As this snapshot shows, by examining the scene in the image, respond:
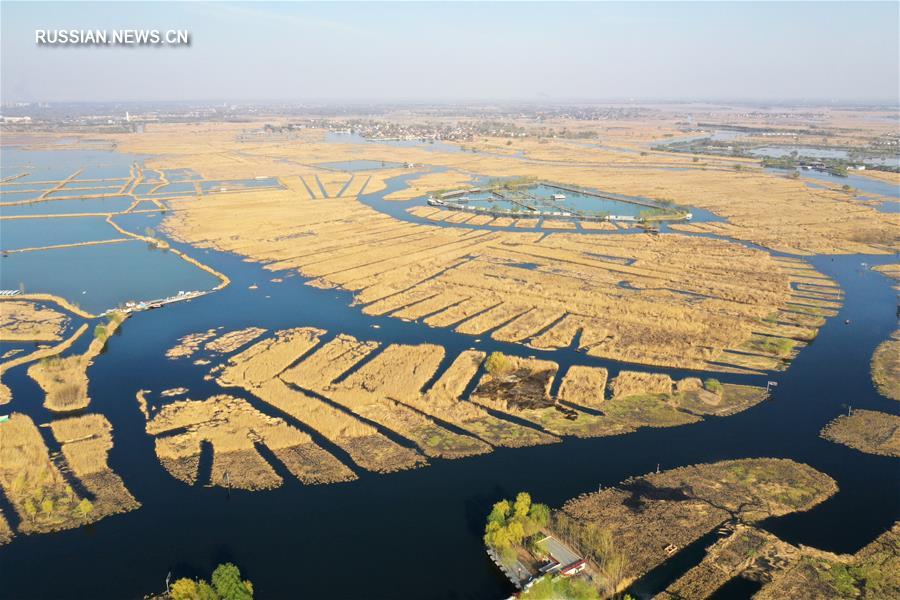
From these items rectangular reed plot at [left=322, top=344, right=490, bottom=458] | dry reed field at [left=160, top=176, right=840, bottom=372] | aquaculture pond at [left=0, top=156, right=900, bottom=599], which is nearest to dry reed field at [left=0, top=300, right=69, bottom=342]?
aquaculture pond at [left=0, top=156, right=900, bottom=599]

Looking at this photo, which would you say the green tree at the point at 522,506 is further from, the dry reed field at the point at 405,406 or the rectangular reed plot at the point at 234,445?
the rectangular reed plot at the point at 234,445

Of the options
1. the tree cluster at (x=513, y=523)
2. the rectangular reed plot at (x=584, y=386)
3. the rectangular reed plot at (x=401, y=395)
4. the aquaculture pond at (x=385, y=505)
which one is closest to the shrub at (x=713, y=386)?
the aquaculture pond at (x=385, y=505)

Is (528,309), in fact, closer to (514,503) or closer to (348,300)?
(348,300)

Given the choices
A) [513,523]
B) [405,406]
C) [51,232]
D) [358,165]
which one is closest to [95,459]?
[405,406]

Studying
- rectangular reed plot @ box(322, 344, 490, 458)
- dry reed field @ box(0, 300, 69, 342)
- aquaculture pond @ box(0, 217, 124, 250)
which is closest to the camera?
rectangular reed plot @ box(322, 344, 490, 458)

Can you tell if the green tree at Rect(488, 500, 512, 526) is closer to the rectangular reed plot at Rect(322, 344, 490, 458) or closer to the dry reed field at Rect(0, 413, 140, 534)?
the rectangular reed plot at Rect(322, 344, 490, 458)

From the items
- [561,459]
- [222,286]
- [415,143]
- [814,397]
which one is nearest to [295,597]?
[561,459]

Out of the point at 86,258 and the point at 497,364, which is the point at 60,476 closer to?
the point at 497,364
